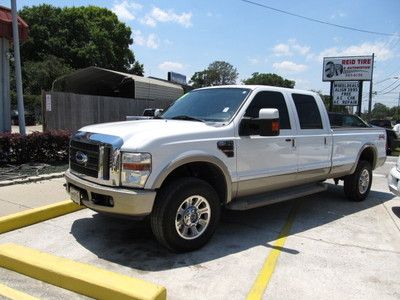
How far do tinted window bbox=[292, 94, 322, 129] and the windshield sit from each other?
1.13 metres

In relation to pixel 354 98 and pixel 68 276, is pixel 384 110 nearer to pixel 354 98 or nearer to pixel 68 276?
pixel 354 98

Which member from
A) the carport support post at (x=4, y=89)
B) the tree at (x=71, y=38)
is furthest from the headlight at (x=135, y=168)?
the tree at (x=71, y=38)

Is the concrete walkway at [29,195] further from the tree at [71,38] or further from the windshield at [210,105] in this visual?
the tree at [71,38]

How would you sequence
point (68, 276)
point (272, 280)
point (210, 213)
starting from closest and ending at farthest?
point (68, 276) → point (272, 280) → point (210, 213)

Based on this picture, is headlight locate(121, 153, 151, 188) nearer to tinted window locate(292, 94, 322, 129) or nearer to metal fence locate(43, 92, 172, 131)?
tinted window locate(292, 94, 322, 129)

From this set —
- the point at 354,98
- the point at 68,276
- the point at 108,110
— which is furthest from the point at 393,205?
the point at 354,98

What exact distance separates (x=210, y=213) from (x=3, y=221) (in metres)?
2.75

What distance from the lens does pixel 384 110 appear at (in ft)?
447

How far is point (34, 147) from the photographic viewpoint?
10.2 meters

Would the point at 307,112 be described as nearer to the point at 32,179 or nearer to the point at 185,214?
the point at 185,214

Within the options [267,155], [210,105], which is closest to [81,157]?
[210,105]

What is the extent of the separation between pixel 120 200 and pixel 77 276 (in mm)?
919

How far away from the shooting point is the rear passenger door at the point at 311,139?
662cm

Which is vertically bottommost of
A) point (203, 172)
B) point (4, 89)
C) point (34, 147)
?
point (34, 147)
